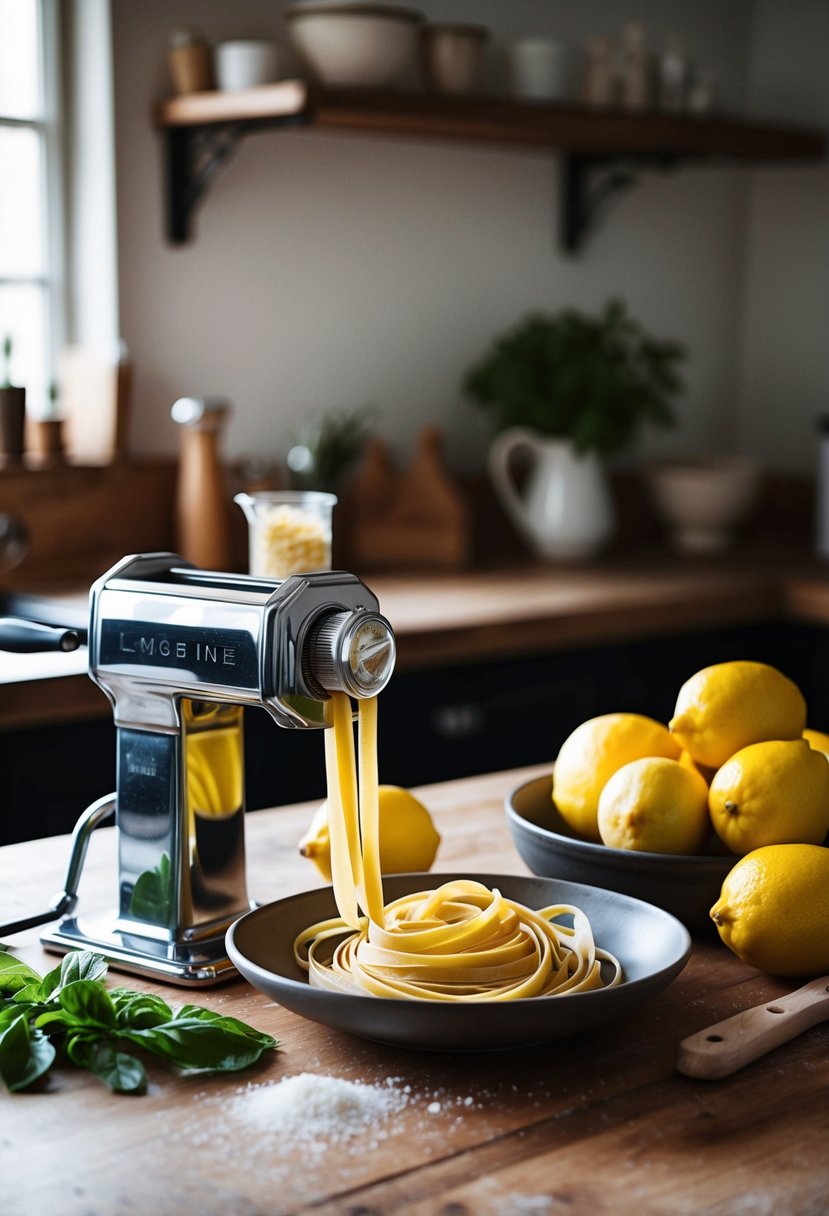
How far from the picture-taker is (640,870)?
102cm

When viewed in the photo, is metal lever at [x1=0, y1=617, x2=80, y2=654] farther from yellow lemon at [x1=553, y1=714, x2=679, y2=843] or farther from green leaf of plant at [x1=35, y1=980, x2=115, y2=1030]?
yellow lemon at [x1=553, y1=714, x2=679, y2=843]

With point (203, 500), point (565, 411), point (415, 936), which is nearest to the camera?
point (415, 936)

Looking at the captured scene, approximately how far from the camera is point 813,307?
361 cm

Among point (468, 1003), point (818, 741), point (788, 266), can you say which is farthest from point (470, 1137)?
point (788, 266)

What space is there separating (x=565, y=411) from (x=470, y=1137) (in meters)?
2.42

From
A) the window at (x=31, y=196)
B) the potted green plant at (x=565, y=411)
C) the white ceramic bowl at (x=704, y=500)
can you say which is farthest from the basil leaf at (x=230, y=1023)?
the white ceramic bowl at (x=704, y=500)

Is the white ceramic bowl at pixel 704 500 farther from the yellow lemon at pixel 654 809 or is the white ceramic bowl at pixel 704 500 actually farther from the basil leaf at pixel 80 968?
the basil leaf at pixel 80 968

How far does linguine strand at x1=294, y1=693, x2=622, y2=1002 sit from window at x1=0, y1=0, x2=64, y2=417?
6.38ft

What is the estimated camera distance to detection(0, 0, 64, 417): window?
2.68m

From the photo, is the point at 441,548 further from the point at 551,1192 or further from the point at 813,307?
the point at 551,1192

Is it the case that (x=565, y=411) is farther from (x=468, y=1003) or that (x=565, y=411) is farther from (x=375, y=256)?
(x=468, y=1003)

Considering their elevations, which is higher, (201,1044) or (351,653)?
(351,653)

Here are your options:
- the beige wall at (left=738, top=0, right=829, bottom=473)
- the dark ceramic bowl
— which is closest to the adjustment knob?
the dark ceramic bowl

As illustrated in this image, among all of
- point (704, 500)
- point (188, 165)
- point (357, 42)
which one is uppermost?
point (357, 42)
